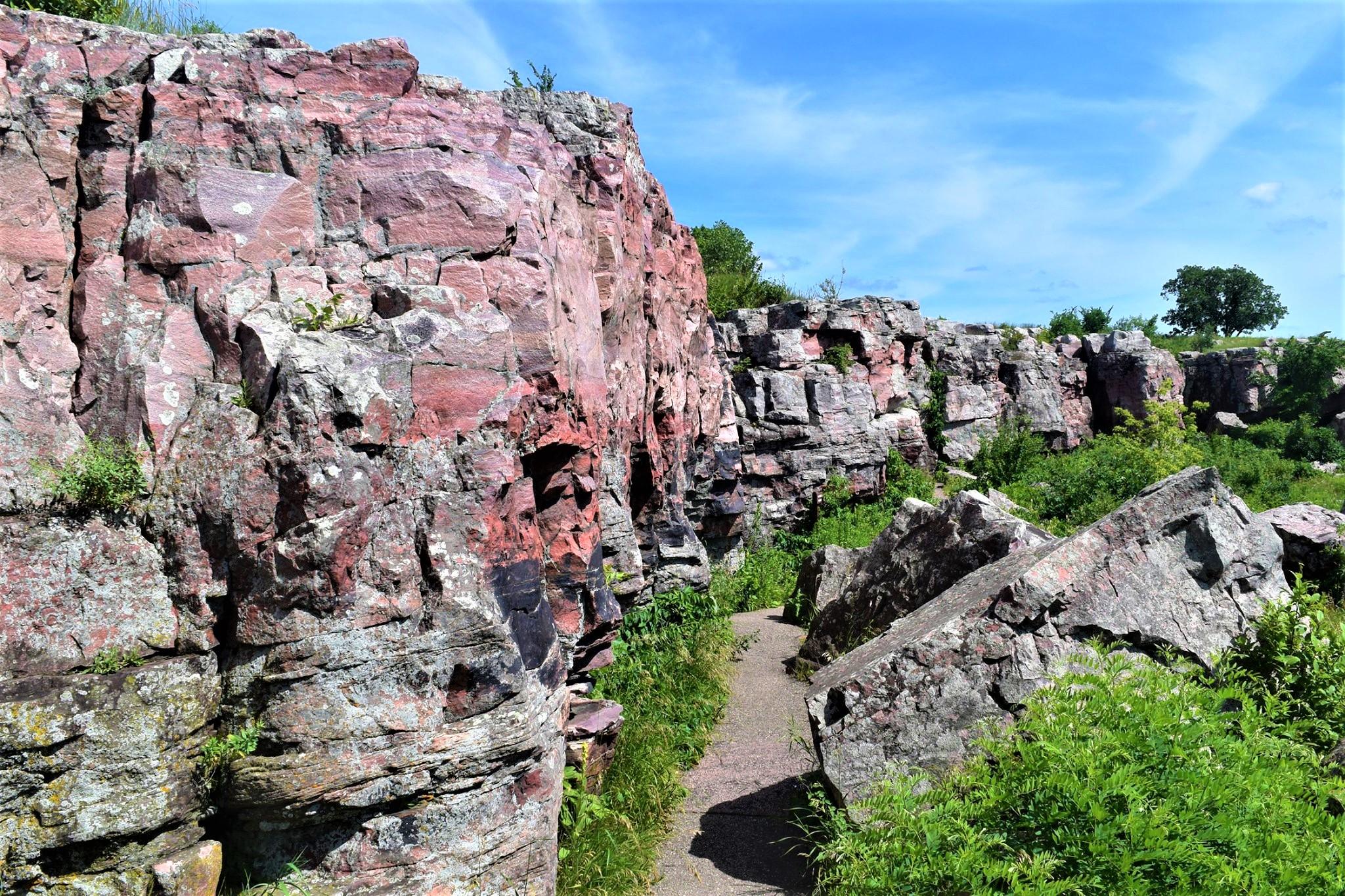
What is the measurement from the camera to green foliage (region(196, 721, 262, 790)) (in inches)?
153

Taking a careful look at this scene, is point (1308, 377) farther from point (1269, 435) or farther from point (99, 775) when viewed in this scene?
point (99, 775)

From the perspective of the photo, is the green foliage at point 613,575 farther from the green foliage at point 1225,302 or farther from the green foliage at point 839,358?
the green foliage at point 1225,302

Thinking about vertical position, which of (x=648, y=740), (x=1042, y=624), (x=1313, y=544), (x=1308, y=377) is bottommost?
(x=648, y=740)

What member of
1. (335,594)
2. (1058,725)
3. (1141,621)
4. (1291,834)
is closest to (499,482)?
(335,594)

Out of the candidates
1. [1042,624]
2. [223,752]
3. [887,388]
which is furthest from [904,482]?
[223,752]

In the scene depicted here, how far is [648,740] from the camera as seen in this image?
709cm

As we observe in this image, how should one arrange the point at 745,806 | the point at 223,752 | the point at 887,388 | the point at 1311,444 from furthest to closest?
the point at 1311,444 < the point at 887,388 < the point at 745,806 < the point at 223,752

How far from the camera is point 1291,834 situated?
361 cm

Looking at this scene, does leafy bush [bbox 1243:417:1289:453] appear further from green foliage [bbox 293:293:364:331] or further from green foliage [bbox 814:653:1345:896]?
green foliage [bbox 293:293:364:331]

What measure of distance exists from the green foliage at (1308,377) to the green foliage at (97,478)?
28654 millimetres

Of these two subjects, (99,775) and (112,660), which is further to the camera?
(112,660)

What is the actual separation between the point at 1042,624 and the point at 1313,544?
5363mm

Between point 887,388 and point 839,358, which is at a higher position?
point 839,358

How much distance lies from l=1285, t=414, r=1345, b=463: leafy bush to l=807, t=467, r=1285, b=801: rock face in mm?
20139
